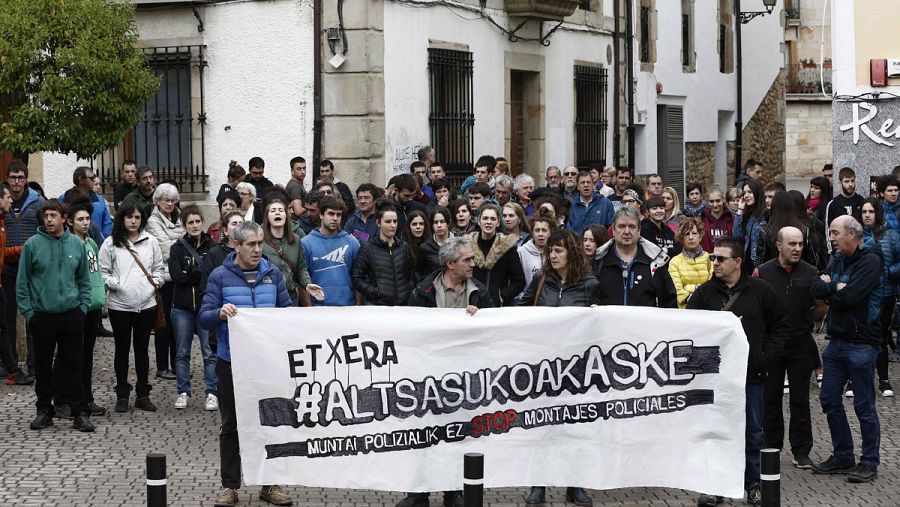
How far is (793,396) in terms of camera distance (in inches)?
409

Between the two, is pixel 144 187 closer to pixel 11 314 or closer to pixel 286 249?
pixel 11 314

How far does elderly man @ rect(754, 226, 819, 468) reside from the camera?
33.8ft

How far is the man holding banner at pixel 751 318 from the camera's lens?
9.46 meters

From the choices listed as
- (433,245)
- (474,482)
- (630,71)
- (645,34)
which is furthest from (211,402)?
(645,34)

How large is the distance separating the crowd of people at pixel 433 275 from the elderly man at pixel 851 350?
0.01m

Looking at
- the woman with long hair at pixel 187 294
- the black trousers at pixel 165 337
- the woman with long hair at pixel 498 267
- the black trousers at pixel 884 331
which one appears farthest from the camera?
the black trousers at pixel 884 331

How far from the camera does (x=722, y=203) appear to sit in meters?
15.9

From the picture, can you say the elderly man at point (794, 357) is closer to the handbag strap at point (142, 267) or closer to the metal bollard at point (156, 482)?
the metal bollard at point (156, 482)

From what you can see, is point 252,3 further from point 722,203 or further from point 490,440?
point 490,440

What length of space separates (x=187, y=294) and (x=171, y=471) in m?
2.88

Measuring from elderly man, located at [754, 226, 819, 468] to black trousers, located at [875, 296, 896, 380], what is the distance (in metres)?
3.09

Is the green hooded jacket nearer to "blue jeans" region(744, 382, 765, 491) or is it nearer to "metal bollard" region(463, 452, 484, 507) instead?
"blue jeans" region(744, 382, 765, 491)

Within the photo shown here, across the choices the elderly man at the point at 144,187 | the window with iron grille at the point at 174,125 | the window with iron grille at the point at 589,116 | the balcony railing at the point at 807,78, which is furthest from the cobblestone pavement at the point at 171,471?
the balcony railing at the point at 807,78

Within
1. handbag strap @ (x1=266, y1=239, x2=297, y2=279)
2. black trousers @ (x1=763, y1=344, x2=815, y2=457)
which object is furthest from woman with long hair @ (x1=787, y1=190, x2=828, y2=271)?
handbag strap @ (x1=266, y1=239, x2=297, y2=279)
